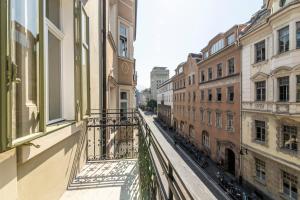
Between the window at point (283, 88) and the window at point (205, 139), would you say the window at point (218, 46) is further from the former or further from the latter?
the window at point (205, 139)

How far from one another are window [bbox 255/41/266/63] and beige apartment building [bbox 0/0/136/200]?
45.2 ft

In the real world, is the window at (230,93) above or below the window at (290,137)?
above

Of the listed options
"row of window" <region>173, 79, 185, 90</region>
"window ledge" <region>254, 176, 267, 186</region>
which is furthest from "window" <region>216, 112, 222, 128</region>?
"row of window" <region>173, 79, 185, 90</region>

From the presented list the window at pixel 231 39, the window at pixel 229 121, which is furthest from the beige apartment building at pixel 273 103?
the window at pixel 231 39

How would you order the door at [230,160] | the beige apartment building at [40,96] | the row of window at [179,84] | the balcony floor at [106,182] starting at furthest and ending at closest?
1. the row of window at [179,84]
2. the door at [230,160]
3. the balcony floor at [106,182]
4. the beige apartment building at [40,96]

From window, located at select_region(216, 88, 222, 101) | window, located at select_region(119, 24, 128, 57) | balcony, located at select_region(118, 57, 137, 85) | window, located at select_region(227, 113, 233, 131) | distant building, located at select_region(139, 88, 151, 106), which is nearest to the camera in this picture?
balcony, located at select_region(118, 57, 137, 85)

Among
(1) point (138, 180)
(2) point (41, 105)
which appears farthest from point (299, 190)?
(2) point (41, 105)

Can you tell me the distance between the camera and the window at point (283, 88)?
444 inches

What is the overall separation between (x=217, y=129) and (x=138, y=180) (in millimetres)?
18034

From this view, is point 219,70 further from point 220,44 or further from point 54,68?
point 54,68

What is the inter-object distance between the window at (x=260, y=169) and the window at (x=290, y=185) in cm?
163

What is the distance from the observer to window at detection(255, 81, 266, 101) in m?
13.4

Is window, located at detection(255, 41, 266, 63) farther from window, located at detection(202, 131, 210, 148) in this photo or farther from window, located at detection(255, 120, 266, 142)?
window, located at detection(202, 131, 210, 148)

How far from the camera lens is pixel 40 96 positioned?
1.93 m
